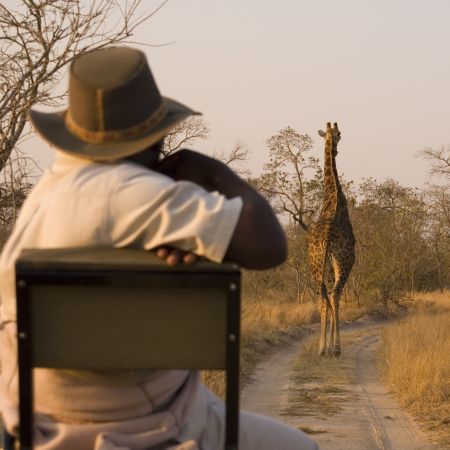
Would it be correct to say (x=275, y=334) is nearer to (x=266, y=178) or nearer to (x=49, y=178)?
(x=266, y=178)

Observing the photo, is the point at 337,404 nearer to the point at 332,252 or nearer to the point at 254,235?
the point at 332,252

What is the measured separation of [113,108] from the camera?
1953 millimetres

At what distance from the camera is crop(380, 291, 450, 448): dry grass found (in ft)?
23.4

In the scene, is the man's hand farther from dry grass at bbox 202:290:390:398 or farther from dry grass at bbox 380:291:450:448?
dry grass at bbox 202:290:390:398

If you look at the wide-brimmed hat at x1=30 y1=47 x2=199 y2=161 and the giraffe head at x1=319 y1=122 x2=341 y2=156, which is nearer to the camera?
the wide-brimmed hat at x1=30 y1=47 x2=199 y2=161

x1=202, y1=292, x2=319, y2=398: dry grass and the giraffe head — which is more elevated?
the giraffe head

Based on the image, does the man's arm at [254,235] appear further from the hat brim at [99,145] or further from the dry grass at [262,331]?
the dry grass at [262,331]

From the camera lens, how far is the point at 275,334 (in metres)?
14.1

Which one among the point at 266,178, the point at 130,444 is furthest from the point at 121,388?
the point at 266,178

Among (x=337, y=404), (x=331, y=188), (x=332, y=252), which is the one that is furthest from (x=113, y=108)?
(x=331, y=188)

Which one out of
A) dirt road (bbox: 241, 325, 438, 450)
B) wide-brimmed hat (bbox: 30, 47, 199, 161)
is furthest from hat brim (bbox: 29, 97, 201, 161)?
dirt road (bbox: 241, 325, 438, 450)

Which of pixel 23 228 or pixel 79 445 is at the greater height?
pixel 23 228

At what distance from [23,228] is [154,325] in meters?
0.40

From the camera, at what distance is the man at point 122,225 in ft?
5.96
